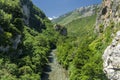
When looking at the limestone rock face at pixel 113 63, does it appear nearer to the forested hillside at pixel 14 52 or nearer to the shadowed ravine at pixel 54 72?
the forested hillside at pixel 14 52

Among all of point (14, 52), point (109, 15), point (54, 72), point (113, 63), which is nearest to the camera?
point (113, 63)

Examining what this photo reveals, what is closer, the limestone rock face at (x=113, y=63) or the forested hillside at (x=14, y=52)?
the limestone rock face at (x=113, y=63)

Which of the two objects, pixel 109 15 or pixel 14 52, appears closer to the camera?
pixel 14 52

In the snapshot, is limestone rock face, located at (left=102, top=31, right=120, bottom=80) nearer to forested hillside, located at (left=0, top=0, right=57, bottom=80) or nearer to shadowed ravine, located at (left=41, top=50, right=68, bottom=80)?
forested hillside, located at (left=0, top=0, right=57, bottom=80)

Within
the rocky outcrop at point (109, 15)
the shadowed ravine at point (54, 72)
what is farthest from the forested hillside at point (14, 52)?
the rocky outcrop at point (109, 15)

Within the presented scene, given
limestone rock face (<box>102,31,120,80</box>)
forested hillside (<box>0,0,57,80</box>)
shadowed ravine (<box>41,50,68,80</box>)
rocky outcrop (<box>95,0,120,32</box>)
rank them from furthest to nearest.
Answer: shadowed ravine (<box>41,50,68,80</box>), rocky outcrop (<box>95,0,120,32</box>), forested hillside (<box>0,0,57,80</box>), limestone rock face (<box>102,31,120,80</box>)

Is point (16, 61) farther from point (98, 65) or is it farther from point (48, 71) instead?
point (48, 71)

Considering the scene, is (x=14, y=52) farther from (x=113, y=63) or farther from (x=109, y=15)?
(x=109, y=15)

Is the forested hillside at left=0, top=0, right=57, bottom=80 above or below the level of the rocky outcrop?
below

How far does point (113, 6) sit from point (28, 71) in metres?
50.5

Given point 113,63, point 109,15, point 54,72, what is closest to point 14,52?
point 54,72

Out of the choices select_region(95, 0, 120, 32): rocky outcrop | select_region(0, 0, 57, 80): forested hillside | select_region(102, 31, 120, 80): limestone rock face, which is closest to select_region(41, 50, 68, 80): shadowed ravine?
select_region(0, 0, 57, 80): forested hillside

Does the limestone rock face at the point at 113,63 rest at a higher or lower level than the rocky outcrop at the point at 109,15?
lower

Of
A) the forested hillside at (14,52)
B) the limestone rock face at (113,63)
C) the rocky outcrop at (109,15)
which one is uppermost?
the rocky outcrop at (109,15)
